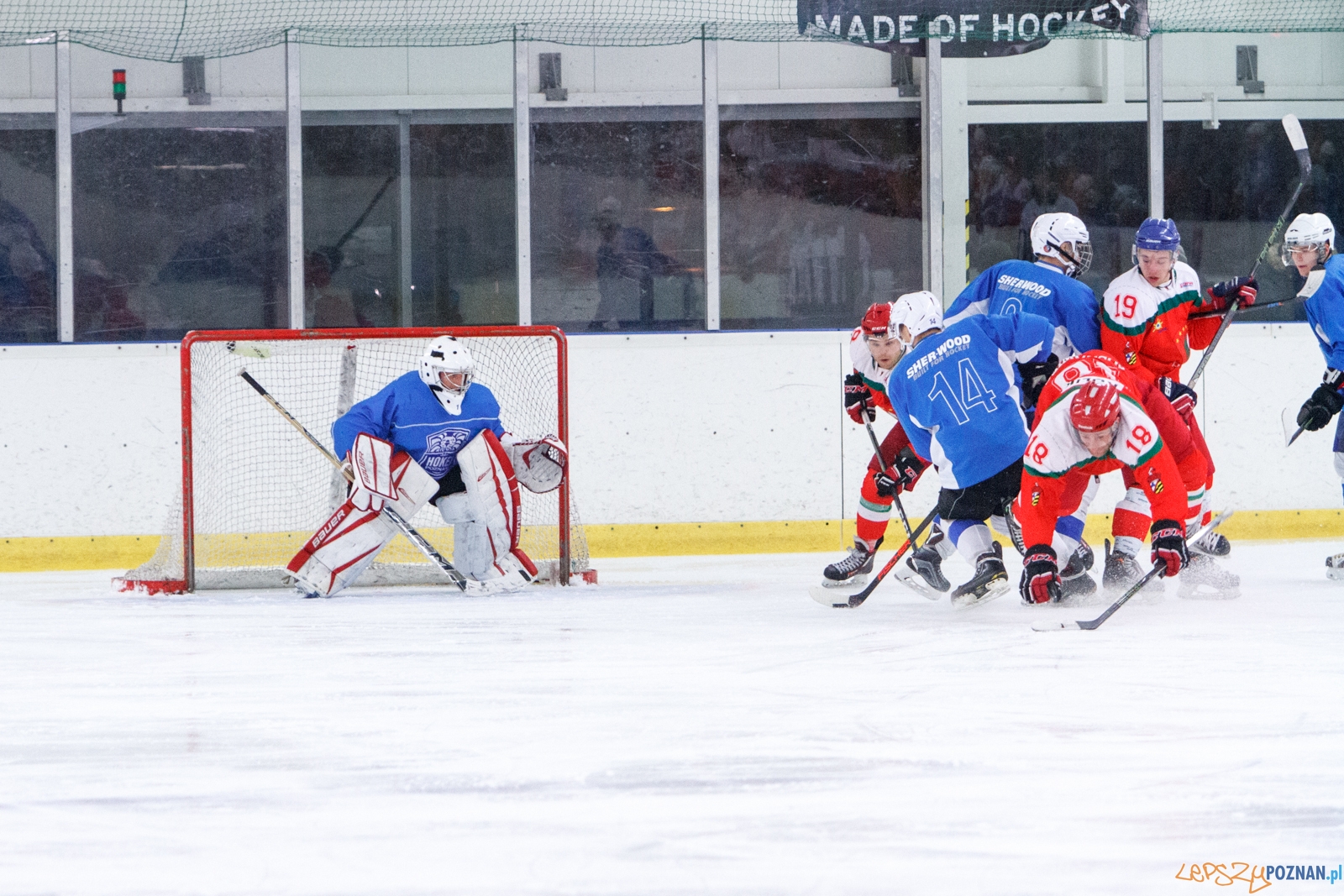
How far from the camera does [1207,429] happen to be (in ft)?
17.6

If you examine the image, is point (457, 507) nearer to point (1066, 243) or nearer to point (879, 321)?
point (879, 321)

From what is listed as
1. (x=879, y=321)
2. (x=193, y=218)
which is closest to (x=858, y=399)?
(x=879, y=321)

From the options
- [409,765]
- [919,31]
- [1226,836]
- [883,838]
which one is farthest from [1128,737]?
[919,31]

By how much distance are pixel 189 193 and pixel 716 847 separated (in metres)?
4.47

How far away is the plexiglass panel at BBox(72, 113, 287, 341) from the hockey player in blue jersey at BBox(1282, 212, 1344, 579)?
3468 mm

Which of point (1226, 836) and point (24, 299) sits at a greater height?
point (24, 299)

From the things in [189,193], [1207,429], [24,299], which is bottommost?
[1207,429]

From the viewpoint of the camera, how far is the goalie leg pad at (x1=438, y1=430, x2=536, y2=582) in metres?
4.29

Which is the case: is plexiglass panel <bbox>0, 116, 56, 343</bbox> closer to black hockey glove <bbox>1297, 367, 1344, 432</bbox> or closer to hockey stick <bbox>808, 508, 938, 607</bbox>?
hockey stick <bbox>808, 508, 938, 607</bbox>

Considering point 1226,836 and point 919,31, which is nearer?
point 1226,836

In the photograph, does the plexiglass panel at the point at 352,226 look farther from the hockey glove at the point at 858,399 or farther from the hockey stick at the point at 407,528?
→ the hockey glove at the point at 858,399

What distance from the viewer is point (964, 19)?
5.52 meters

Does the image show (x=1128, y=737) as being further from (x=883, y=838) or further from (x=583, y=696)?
(x=583, y=696)

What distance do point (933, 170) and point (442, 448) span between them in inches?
92.2
